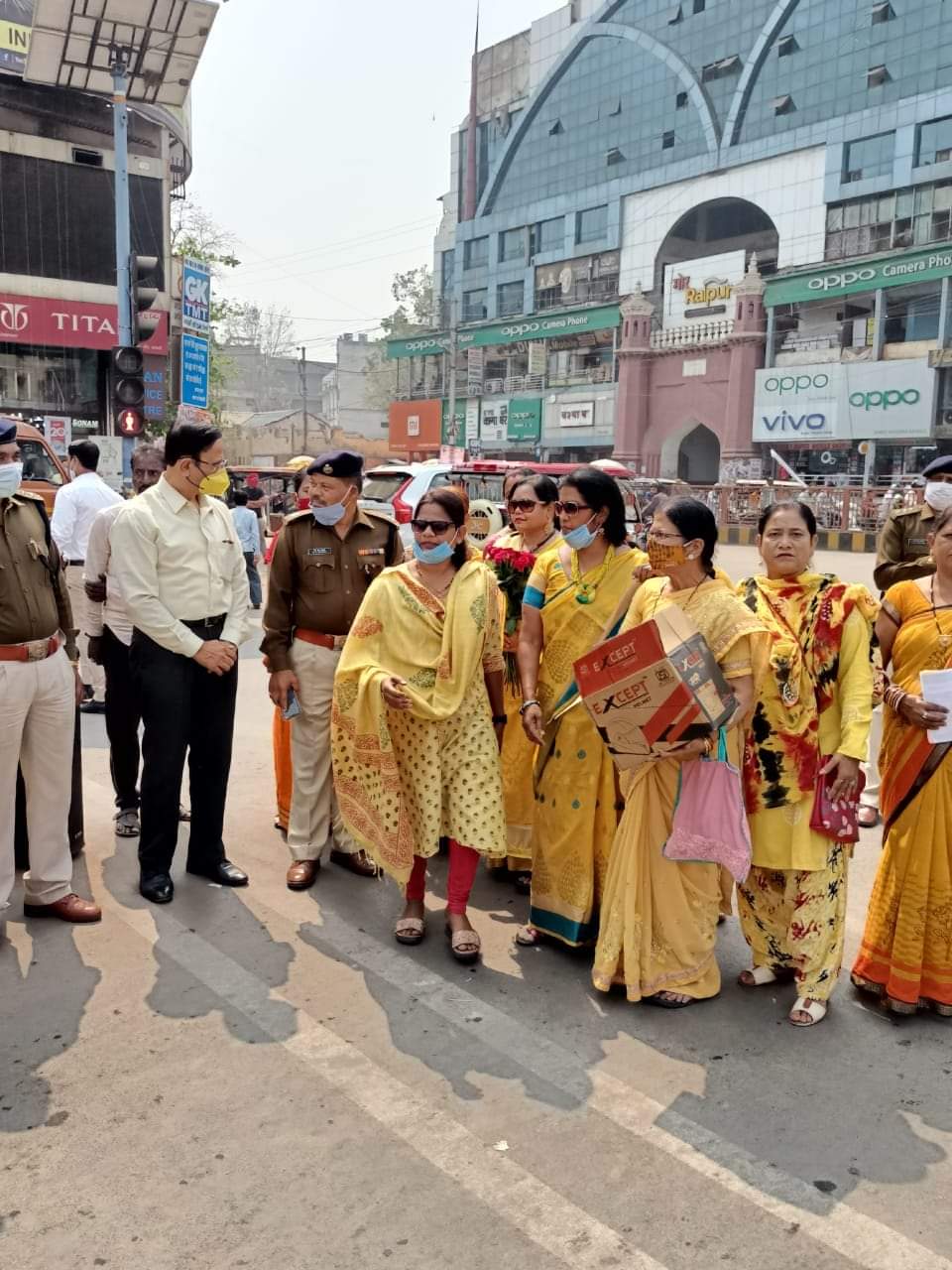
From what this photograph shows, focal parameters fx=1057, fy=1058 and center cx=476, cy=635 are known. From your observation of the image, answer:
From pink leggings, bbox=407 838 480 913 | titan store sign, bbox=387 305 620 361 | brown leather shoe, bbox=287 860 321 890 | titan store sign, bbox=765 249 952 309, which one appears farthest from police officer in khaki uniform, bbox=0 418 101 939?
titan store sign, bbox=387 305 620 361

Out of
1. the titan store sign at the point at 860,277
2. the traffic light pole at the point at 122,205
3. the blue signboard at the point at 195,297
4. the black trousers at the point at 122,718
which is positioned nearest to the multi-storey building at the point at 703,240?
the titan store sign at the point at 860,277

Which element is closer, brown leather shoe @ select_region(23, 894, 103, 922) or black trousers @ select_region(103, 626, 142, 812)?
brown leather shoe @ select_region(23, 894, 103, 922)

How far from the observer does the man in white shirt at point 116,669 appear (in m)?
4.84

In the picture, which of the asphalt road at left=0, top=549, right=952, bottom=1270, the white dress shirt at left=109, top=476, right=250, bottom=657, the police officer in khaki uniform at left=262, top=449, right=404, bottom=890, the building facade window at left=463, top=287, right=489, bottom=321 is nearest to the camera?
the asphalt road at left=0, top=549, right=952, bottom=1270

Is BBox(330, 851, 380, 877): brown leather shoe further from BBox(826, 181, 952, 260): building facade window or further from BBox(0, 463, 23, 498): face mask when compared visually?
BBox(826, 181, 952, 260): building facade window

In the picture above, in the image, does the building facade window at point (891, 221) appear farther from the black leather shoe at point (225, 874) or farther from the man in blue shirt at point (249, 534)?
the black leather shoe at point (225, 874)

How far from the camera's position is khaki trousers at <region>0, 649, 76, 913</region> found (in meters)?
3.63

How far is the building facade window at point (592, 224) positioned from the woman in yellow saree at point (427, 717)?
41.5 m

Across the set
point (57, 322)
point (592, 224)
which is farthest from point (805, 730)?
point (592, 224)

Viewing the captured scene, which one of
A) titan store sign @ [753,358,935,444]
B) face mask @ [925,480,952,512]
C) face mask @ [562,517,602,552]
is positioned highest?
titan store sign @ [753,358,935,444]

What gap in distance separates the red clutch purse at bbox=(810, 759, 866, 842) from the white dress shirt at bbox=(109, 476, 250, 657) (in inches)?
90.4

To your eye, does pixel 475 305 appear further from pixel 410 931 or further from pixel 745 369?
pixel 410 931

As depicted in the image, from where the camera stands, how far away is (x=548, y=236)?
1763 inches

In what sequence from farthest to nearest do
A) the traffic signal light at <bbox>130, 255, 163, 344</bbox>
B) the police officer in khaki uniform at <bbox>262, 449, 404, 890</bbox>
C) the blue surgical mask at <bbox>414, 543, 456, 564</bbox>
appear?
the traffic signal light at <bbox>130, 255, 163, 344</bbox> < the police officer in khaki uniform at <bbox>262, 449, 404, 890</bbox> < the blue surgical mask at <bbox>414, 543, 456, 564</bbox>
